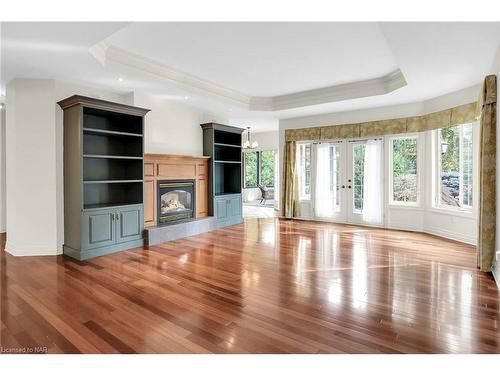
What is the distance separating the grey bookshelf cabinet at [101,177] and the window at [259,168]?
27.1 ft

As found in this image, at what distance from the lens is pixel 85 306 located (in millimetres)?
2615

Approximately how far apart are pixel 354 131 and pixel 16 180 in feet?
21.2

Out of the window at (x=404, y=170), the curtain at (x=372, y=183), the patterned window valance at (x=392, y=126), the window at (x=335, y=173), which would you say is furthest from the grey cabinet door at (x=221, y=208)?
the window at (x=404, y=170)

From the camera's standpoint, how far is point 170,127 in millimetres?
5848

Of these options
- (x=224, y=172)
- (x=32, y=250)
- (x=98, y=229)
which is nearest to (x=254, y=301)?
(x=98, y=229)

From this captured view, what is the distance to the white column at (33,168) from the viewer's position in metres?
4.26

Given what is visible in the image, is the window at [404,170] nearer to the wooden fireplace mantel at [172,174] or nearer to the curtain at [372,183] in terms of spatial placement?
the curtain at [372,183]

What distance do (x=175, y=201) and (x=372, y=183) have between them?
4.33 metres

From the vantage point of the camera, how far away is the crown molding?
400 cm

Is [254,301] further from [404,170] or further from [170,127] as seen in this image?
[404,170]

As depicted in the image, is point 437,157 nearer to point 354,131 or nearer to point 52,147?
point 354,131

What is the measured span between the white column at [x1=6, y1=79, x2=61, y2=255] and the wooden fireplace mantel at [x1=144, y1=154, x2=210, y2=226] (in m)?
1.35
